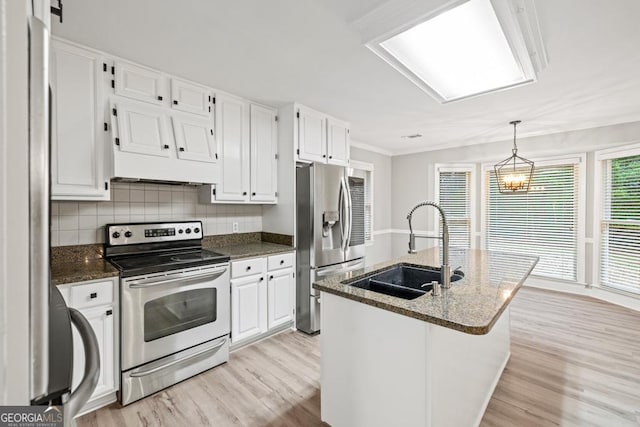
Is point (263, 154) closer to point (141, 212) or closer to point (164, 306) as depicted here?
point (141, 212)

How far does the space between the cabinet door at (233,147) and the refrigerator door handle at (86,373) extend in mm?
2180

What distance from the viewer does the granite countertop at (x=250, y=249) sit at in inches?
109

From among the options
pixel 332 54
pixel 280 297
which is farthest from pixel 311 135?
pixel 280 297

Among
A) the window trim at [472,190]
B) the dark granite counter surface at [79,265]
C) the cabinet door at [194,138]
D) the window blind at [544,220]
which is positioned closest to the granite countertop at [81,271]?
the dark granite counter surface at [79,265]

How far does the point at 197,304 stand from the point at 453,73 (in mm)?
2848

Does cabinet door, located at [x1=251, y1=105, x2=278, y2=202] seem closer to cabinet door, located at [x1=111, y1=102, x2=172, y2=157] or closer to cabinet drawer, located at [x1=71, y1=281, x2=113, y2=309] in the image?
cabinet door, located at [x1=111, y1=102, x2=172, y2=157]

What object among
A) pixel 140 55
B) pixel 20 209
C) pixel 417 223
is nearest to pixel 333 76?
pixel 140 55

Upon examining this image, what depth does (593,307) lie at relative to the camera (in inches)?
153

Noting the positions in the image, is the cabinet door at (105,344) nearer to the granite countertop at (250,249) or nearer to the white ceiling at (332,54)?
the granite countertop at (250,249)

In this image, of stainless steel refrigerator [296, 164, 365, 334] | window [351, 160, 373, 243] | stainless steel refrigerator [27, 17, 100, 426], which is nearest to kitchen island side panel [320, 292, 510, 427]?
stainless steel refrigerator [27, 17, 100, 426]

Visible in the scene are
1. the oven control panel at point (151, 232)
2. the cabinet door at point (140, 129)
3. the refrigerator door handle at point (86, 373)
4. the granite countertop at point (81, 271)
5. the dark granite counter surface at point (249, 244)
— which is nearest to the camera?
the refrigerator door handle at point (86, 373)

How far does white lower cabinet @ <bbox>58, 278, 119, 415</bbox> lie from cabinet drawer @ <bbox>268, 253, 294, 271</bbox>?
134cm

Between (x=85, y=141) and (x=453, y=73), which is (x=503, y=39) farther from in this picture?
(x=85, y=141)

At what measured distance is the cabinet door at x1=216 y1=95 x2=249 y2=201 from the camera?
2918 mm
